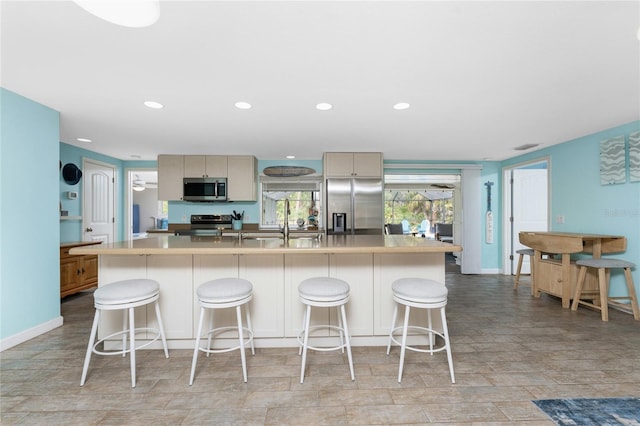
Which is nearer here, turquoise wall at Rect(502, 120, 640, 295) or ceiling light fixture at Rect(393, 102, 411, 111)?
ceiling light fixture at Rect(393, 102, 411, 111)

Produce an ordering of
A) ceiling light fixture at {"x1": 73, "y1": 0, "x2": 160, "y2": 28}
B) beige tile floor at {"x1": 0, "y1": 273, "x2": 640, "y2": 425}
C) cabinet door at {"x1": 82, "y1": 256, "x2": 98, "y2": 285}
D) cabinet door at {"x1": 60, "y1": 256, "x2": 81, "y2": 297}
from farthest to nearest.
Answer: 1. cabinet door at {"x1": 82, "y1": 256, "x2": 98, "y2": 285}
2. cabinet door at {"x1": 60, "y1": 256, "x2": 81, "y2": 297}
3. beige tile floor at {"x1": 0, "y1": 273, "x2": 640, "y2": 425}
4. ceiling light fixture at {"x1": 73, "y1": 0, "x2": 160, "y2": 28}

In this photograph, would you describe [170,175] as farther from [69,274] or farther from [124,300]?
[124,300]

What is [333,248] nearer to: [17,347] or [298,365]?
[298,365]

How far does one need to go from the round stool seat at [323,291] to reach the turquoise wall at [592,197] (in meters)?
3.79

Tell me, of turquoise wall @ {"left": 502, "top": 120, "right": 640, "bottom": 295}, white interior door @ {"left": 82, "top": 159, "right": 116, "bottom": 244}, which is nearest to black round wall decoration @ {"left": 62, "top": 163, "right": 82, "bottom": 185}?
white interior door @ {"left": 82, "top": 159, "right": 116, "bottom": 244}

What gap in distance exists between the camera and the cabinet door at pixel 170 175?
5.05 meters

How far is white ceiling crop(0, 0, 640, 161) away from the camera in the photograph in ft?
5.12

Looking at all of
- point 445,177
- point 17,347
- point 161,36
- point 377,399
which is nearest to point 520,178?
point 445,177

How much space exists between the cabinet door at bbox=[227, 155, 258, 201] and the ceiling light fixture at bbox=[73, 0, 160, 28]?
397cm

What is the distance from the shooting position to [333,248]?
211 cm

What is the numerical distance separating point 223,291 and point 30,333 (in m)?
2.19

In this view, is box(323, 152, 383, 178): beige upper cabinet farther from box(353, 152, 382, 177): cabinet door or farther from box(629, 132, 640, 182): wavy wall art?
box(629, 132, 640, 182): wavy wall art

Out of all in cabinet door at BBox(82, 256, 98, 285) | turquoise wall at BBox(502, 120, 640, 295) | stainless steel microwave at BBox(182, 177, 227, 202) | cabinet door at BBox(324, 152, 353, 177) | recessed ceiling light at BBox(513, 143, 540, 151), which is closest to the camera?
turquoise wall at BBox(502, 120, 640, 295)

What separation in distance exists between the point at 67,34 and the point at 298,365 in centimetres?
265
